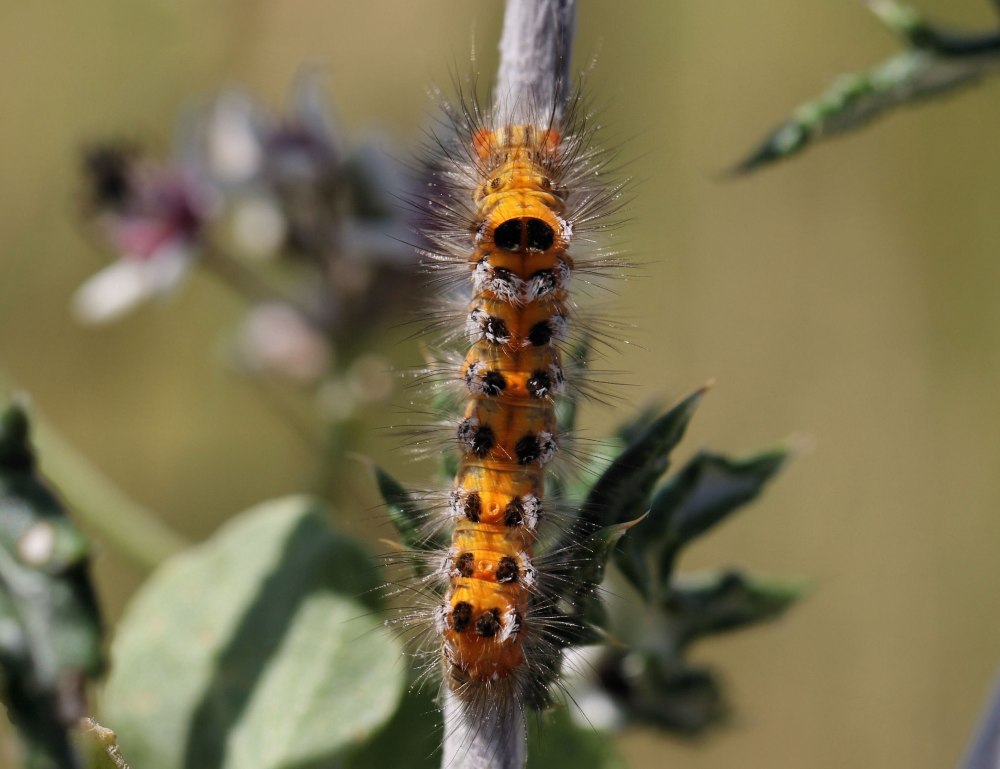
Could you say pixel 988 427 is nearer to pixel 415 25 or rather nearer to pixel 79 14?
pixel 415 25

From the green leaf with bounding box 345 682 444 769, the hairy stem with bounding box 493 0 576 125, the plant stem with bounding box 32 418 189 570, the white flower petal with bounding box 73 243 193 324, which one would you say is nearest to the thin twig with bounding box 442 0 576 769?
the hairy stem with bounding box 493 0 576 125

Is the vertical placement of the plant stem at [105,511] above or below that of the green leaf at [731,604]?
above

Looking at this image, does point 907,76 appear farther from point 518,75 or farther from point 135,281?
point 135,281

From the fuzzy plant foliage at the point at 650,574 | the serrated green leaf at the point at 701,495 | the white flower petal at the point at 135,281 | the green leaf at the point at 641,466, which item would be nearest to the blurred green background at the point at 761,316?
the white flower petal at the point at 135,281

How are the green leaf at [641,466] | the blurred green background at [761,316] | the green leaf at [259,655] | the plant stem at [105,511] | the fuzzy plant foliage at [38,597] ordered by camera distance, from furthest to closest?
1. the blurred green background at [761,316]
2. the plant stem at [105,511]
3. the green leaf at [259,655]
4. the fuzzy plant foliage at [38,597]
5. the green leaf at [641,466]

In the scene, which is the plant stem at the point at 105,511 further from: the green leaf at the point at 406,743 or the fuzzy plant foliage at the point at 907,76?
the fuzzy plant foliage at the point at 907,76

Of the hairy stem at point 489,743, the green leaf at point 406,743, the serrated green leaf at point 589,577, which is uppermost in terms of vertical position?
the serrated green leaf at point 589,577

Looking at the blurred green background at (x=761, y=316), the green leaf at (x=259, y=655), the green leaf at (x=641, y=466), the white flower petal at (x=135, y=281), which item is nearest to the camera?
the green leaf at (x=641, y=466)

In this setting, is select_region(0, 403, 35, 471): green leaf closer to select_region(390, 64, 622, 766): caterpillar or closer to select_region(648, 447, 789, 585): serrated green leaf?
select_region(390, 64, 622, 766): caterpillar
